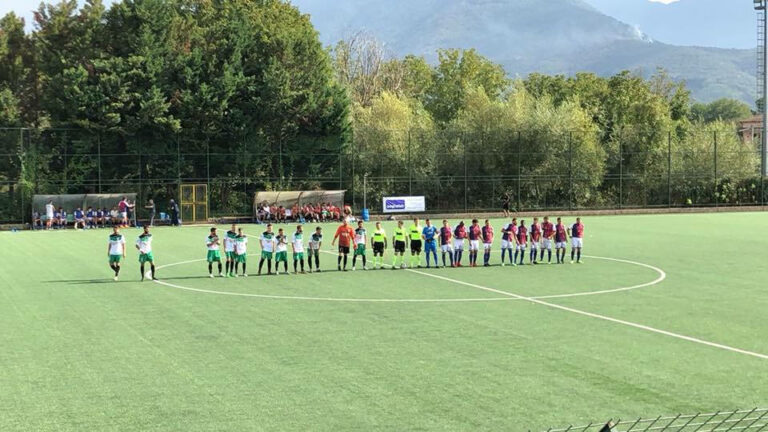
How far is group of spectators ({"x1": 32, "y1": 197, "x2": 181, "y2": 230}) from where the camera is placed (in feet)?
154

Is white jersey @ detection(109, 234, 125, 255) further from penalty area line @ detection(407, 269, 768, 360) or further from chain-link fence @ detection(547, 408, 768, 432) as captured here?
chain-link fence @ detection(547, 408, 768, 432)

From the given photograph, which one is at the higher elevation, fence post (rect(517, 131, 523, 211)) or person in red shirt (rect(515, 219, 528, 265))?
fence post (rect(517, 131, 523, 211))

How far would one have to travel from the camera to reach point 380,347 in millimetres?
14086

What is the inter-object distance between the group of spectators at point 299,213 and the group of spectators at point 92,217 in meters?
5.10

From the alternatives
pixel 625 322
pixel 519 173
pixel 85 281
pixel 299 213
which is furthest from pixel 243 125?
pixel 625 322

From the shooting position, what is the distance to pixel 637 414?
32.9 feet

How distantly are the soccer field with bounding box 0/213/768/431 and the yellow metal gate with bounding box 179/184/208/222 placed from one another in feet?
84.0

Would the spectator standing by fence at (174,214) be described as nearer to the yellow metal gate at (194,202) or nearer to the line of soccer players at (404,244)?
the yellow metal gate at (194,202)

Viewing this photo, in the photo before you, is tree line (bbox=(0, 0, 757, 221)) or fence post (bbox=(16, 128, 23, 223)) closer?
fence post (bbox=(16, 128, 23, 223))

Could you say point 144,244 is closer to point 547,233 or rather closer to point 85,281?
point 85,281

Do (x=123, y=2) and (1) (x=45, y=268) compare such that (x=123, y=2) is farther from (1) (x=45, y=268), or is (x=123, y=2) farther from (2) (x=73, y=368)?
(2) (x=73, y=368)

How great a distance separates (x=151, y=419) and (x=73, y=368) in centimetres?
324

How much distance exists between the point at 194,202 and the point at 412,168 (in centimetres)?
1543

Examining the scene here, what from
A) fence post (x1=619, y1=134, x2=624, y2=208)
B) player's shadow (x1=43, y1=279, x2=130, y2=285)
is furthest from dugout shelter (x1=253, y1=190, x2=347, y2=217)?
player's shadow (x1=43, y1=279, x2=130, y2=285)
